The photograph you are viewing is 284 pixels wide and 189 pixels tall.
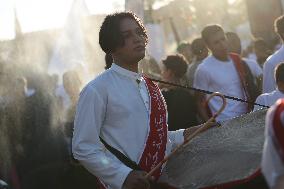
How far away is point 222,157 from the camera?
10.9 feet

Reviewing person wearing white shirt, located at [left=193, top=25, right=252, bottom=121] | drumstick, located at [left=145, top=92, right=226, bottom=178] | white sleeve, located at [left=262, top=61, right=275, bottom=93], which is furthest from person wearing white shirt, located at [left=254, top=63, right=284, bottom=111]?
drumstick, located at [left=145, top=92, right=226, bottom=178]

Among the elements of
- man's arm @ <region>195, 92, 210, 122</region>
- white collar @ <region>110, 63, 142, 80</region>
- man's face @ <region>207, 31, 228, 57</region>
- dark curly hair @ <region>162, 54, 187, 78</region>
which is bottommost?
man's arm @ <region>195, 92, 210, 122</region>

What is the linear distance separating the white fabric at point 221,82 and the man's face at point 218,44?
0.28 feet

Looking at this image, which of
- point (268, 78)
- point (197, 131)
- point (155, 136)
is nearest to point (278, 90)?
point (268, 78)

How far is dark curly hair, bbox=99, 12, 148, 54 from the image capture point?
12.7ft

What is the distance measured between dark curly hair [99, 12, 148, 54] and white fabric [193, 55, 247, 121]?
254cm

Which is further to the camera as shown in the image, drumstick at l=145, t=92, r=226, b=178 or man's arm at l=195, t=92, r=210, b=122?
man's arm at l=195, t=92, r=210, b=122

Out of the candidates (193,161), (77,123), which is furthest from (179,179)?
(77,123)

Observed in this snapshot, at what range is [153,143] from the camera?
3787 millimetres

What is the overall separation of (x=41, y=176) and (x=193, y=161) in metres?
3.82

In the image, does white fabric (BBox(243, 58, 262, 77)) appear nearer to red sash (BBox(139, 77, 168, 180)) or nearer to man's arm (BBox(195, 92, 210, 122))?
man's arm (BBox(195, 92, 210, 122))

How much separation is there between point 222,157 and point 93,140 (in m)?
0.75

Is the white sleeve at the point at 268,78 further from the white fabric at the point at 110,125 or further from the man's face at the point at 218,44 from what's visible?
the white fabric at the point at 110,125

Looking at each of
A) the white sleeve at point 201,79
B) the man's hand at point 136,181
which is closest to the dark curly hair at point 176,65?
the white sleeve at point 201,79
